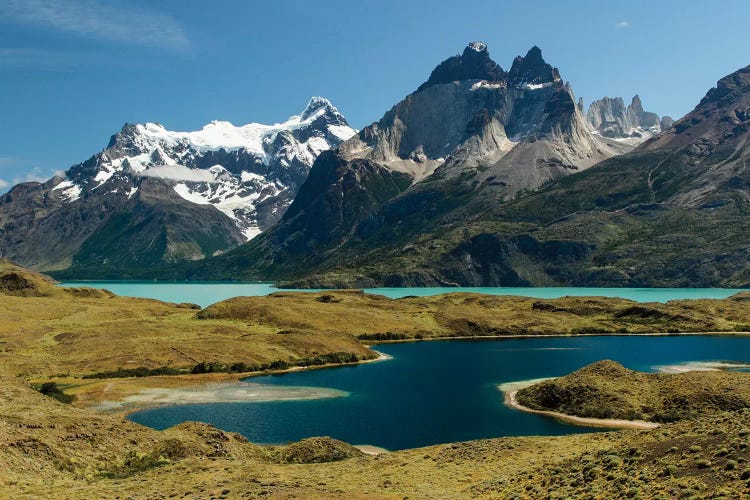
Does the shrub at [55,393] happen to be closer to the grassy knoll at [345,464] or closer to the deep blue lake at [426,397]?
the deep blue lake at [426,397]

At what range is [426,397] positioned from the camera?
11006 centimetres

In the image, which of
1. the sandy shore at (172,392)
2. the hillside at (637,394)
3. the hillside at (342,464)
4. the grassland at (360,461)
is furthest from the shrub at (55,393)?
the hillside at (637,394)

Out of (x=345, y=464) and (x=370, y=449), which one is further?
(x=370, y=449)

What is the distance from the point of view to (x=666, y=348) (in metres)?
174

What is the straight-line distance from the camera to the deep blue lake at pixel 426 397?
283 feet

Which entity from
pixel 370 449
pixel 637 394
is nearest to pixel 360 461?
pixel 370 449

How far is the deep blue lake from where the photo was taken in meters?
86.2

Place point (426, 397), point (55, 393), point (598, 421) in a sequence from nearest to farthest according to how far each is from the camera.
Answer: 1. point (598, 421)
2. point (55, 393)
3. point (426, 397)

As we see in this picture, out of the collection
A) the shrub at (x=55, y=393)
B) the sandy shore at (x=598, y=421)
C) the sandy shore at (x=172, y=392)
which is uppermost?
the shrub at (x=55, y=393)

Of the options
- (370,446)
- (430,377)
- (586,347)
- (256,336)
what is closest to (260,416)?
(370,446)

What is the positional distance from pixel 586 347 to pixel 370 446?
11731 centimetres

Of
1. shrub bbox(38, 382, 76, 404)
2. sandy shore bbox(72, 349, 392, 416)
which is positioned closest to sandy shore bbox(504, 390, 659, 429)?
sandy shore bbox(72, 349, 392, 416)

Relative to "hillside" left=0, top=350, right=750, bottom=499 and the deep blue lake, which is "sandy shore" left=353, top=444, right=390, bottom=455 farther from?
"hillside" left=0, top=350, right=750, bottom=499

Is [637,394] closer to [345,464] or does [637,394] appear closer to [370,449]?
[370,449]
